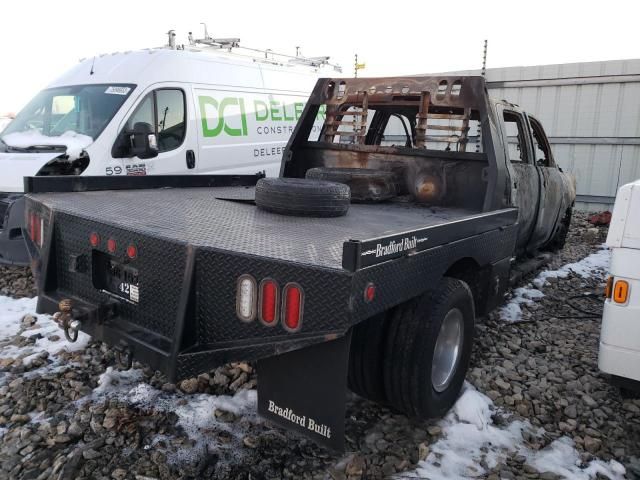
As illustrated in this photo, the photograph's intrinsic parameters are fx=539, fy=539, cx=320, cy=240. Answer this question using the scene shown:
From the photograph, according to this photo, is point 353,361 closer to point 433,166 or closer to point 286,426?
point 286,426

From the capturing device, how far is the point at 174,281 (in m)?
2.38

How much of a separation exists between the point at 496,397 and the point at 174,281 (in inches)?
88.7

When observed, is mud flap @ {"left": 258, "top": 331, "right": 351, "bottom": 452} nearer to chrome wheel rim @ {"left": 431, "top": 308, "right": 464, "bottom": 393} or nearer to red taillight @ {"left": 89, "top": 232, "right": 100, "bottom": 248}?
chrome wheel rim @ {"left": 431, "top": 308, "right": 464, "bottom": 393}

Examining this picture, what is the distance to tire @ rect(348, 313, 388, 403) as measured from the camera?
280cm

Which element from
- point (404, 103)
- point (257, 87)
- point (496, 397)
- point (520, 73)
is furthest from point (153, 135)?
point (520, 73)

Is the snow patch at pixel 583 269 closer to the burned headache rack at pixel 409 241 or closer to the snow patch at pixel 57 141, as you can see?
the burned headache rack at pixel 409 241

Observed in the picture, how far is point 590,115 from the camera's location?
1146 cm

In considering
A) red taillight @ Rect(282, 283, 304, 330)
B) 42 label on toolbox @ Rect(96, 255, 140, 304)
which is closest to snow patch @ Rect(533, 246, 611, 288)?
red taillight @ Rect(282, 283, 304, 330)

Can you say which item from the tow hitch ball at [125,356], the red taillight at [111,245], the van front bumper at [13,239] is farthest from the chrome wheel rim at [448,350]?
the van front bumper at [13,239]

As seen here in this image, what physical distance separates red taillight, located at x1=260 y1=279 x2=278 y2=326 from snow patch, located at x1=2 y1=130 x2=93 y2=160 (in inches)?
174

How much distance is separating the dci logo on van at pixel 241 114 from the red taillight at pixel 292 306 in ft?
18.1

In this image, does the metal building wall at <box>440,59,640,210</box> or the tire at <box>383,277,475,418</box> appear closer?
the tire at <box>383,277,475,418</box>

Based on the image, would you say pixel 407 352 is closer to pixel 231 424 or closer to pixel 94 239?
pixel 231 424

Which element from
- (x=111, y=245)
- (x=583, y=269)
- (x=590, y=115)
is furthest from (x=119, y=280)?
(x=590, y=115)
